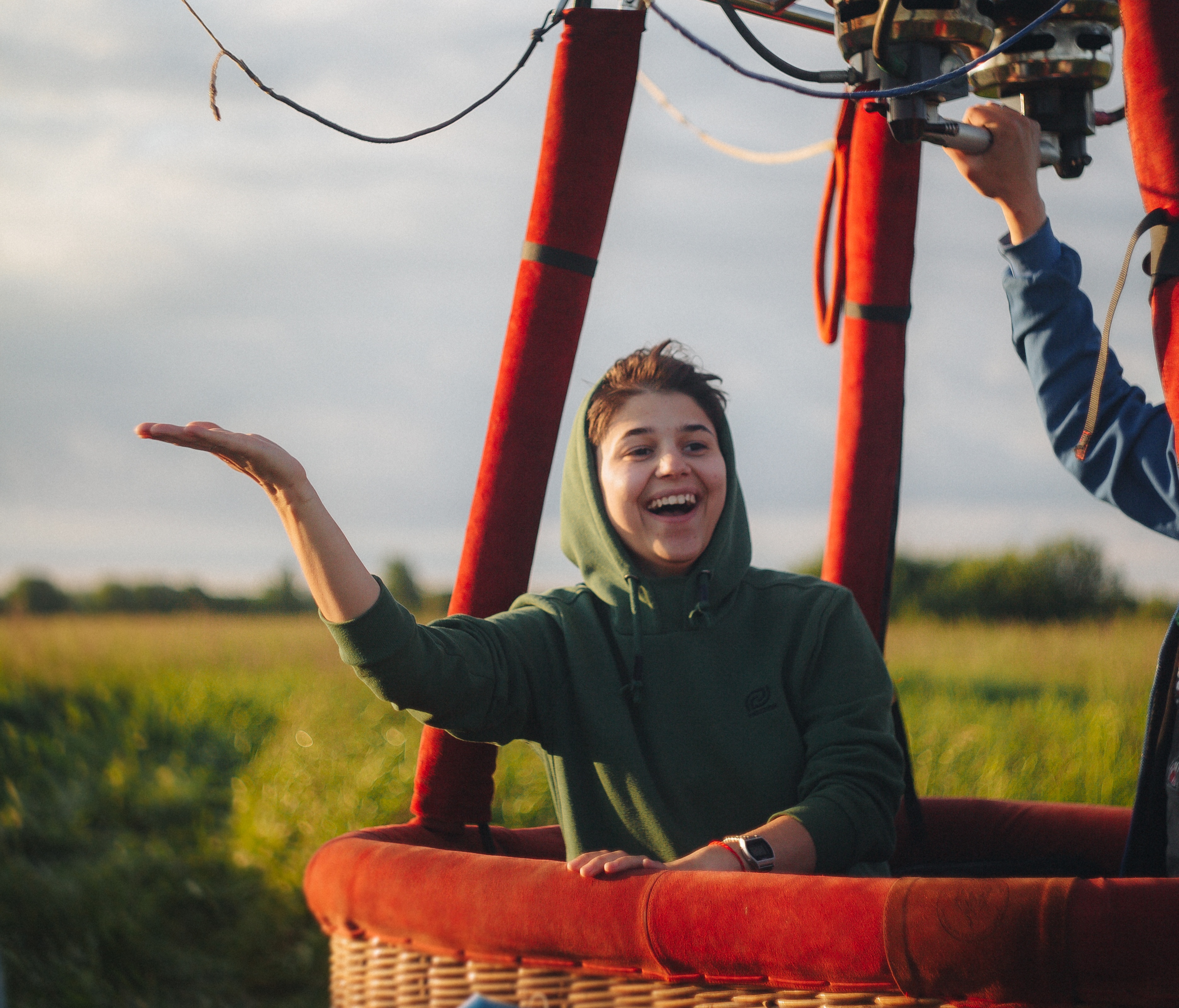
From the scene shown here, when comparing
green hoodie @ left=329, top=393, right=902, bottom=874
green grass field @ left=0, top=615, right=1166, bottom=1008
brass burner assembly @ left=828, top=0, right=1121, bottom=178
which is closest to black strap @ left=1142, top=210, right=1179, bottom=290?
brass burner assembly @ left=828, top=0, right=1121, bottom=178

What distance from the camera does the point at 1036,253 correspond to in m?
1.59

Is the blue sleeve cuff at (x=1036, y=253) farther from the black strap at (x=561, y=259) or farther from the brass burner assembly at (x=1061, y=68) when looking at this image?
the black strap at (x=561, y=259)

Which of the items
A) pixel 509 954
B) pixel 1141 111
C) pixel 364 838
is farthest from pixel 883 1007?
pixel 1141 111

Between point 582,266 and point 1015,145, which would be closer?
point 1015,145

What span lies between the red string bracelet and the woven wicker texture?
25 centimetres

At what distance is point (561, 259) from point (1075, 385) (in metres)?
0.75

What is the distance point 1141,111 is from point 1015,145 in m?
0.37

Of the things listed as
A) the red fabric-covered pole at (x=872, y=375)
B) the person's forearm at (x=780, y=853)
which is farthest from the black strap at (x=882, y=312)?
the person's forearm at (x=780, y=853)

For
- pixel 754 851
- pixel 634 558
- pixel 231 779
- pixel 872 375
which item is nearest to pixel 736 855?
pixel 754 851

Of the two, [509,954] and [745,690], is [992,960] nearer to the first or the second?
[509,954]

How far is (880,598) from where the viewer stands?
2119 millimetres

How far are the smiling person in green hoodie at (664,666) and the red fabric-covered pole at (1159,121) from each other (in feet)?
2.01

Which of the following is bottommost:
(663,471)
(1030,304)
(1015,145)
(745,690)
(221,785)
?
(221,785)

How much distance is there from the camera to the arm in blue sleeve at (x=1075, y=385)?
5.07 ft
